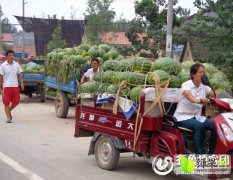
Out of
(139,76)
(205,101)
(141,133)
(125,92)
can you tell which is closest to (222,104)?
(205,101)

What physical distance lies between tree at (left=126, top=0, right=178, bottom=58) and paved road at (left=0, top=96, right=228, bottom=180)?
9.58 metres

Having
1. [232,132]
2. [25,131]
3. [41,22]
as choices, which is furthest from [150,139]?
[41,22]

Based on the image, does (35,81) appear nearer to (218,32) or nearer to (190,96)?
(218,32)

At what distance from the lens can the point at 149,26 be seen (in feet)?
66.9

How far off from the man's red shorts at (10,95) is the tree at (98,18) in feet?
78.9

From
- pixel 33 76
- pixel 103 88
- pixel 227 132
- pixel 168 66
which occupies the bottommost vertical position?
pixel 33 76

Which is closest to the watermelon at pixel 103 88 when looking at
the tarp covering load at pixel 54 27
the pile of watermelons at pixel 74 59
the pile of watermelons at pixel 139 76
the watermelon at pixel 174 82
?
the pile of watermelons at pixel 139 76

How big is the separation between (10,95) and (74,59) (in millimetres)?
1818

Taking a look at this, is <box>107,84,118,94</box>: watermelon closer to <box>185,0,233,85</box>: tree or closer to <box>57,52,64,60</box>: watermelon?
<box>185,0,233,85</box>: tree

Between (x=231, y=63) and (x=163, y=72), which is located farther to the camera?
(x=231, y=63)

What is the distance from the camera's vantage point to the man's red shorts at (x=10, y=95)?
11320 millimetres

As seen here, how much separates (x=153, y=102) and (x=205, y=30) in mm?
6871

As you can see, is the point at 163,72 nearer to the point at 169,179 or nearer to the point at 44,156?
the point at 169,179

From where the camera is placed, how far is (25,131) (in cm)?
1004
